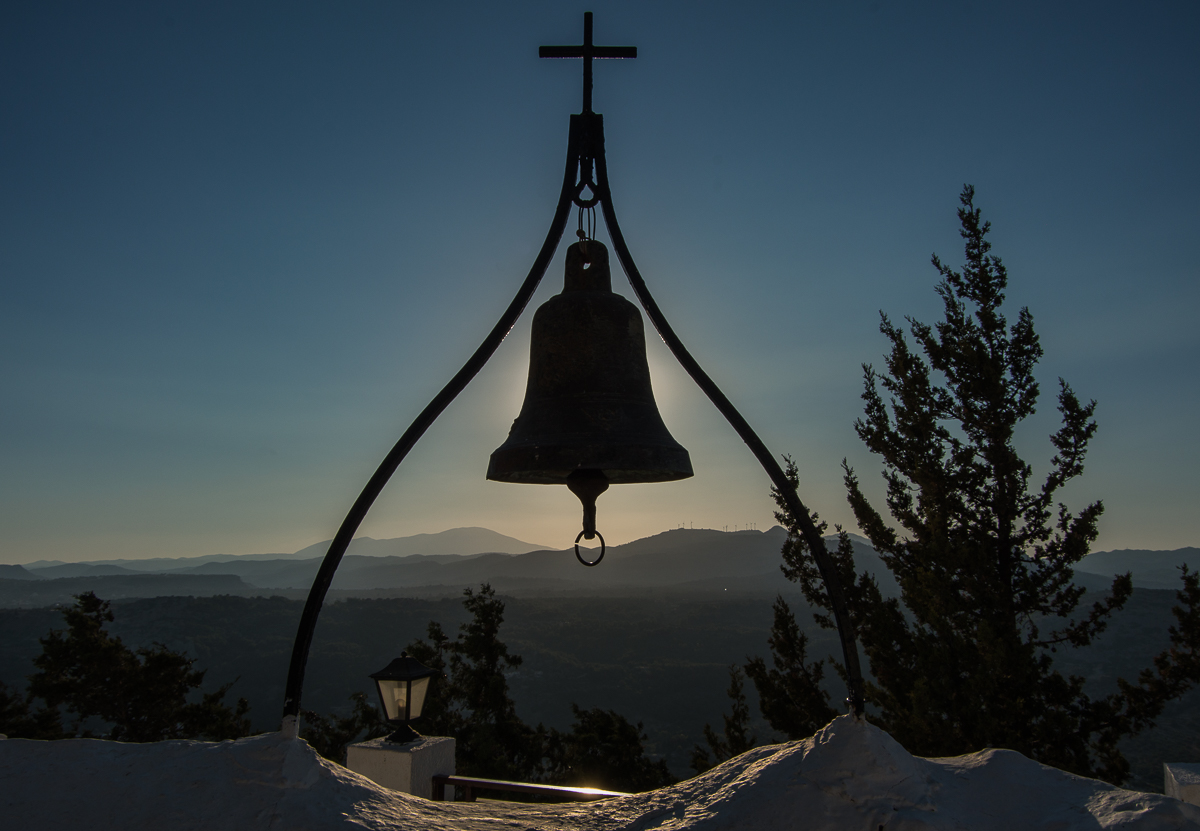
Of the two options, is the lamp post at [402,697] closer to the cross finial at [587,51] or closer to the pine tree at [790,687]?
the cross finial at [587,51]

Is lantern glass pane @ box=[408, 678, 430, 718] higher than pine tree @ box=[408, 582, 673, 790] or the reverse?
higher

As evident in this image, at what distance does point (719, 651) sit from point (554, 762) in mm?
65882

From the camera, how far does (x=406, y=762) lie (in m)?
4.35

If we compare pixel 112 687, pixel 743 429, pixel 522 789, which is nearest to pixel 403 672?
pixel 522 789

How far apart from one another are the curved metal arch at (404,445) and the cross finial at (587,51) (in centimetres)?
33

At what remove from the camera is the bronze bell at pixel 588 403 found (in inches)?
88.9

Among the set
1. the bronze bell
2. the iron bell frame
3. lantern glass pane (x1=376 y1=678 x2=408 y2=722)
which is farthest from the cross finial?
lantern glass pane (x1=376 y1=678 x2=408 y2=722)

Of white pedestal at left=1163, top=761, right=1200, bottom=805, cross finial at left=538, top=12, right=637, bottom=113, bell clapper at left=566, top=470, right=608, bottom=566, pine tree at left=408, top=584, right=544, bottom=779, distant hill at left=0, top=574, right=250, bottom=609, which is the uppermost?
cross finial at left=538, top=12, right=637, bottom=113

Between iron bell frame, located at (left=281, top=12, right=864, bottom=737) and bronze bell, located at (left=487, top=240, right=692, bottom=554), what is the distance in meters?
0.28

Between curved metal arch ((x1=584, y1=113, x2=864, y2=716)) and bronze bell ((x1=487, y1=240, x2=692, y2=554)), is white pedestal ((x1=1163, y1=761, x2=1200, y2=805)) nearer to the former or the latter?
curved metal arch ((x1=584, y1=113, x2=864, y2=716))

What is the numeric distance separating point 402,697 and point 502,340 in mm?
3723

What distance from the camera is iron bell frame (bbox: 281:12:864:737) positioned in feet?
6.30

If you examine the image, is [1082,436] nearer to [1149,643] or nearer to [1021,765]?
[1021,765]

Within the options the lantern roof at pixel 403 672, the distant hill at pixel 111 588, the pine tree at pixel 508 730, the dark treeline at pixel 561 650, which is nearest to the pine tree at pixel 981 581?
the lantern roof at pixel 403 672
